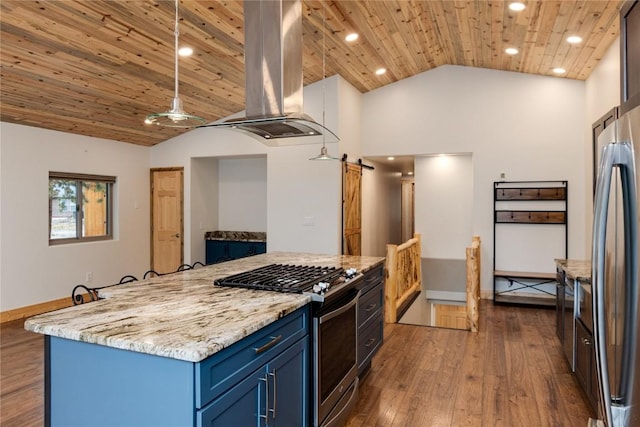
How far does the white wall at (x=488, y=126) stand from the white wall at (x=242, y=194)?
2.00 metres

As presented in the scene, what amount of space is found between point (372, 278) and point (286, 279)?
1.09 metres

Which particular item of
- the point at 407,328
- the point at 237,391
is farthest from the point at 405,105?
the point at 237,391

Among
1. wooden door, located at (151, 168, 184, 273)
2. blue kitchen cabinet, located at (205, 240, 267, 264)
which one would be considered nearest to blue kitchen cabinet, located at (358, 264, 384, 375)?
blue kitchen cabinet, located at (205, 240, 267, 264)

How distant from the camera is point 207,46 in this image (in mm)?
4406

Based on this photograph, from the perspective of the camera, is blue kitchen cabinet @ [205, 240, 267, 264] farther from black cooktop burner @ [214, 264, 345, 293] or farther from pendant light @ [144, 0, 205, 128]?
pendant light @ [144, 0, 205, 128]

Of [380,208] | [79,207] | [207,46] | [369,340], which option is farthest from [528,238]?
[79,207]

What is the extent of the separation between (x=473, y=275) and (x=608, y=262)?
3915 mm

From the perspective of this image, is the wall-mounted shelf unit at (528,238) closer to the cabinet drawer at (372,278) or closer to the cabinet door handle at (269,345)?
the cabinet drawer at (372,278)

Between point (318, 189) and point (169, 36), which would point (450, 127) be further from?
point (169, 36)

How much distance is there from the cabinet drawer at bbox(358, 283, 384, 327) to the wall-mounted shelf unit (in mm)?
3198

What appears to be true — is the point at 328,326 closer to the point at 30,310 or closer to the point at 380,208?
the point at 30,310

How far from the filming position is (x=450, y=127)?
6.52 m

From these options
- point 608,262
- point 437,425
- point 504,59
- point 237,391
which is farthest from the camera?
point 504,59

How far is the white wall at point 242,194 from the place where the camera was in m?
7.61
